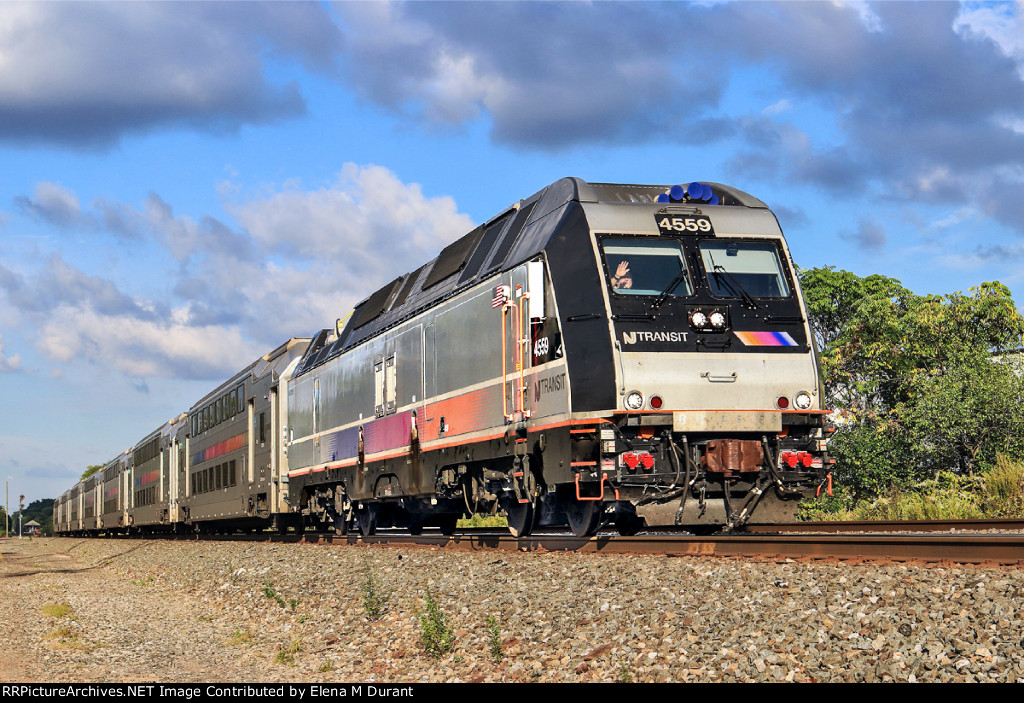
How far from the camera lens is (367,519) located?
67.6 feet

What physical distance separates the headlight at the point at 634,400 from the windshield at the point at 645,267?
49.5 inches

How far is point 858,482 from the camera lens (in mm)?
26734

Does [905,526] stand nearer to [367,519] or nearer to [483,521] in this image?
[367,519]

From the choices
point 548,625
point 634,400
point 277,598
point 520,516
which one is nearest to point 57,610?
point 277,598

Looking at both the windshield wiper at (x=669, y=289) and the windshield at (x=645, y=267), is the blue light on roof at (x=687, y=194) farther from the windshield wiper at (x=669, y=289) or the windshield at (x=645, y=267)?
the windshield wiper at (x=669, y=289)

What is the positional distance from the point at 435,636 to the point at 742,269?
6039 mm

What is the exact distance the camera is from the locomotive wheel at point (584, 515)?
1278 cm

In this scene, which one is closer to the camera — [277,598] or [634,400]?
[634,400]

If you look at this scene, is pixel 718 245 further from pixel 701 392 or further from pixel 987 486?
pixel 987 486

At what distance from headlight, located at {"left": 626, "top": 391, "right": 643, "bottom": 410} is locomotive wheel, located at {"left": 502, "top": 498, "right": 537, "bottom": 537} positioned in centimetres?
286

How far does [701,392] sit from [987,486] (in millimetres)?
9595

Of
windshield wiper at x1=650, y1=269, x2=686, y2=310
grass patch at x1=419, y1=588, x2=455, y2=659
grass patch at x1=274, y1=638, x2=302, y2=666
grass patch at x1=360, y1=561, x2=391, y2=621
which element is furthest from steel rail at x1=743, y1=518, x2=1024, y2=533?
grass patch at x1=274, y1=638, x2=302, y2=666

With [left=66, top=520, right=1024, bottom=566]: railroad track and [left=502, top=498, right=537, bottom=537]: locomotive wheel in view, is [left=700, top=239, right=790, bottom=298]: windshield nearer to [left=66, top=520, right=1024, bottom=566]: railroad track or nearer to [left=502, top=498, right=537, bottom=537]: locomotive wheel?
[left=66, top=520, right=1024, bottom=566]: railroad track
